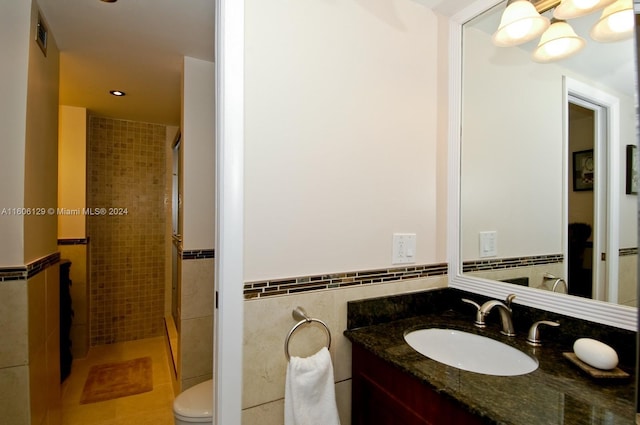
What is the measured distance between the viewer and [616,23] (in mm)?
964

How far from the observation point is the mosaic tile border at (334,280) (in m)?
1.06

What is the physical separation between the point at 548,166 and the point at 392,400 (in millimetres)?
1044

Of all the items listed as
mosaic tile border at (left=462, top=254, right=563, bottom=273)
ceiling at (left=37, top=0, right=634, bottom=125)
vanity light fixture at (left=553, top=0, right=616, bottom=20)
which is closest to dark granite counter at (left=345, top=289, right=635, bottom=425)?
mosaic tile border at (left=462, top=254, right=563, bottom=273)

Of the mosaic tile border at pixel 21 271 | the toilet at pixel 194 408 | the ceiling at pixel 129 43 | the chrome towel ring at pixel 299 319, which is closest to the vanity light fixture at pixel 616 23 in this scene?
the ceiling at pixel 129 43

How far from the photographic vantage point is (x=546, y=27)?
1156 mm

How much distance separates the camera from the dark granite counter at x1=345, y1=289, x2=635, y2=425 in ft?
2.30

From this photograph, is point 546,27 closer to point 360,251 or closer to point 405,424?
point 360,251

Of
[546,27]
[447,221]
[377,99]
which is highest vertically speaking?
[546,27]

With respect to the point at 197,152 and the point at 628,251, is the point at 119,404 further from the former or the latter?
the point at 628,251

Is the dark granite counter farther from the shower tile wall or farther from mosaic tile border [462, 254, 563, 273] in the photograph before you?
the shower tile wall

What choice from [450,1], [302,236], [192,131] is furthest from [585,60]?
[192,131]

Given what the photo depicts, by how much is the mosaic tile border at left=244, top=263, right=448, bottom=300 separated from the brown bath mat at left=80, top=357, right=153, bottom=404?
6.85 feet

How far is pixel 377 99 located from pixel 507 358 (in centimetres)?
107

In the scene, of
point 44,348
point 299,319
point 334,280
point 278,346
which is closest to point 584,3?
point 334,280
